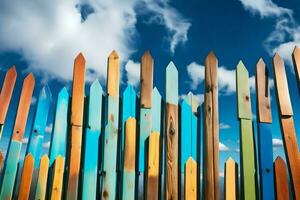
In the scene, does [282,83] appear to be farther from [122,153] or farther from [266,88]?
[122,153]

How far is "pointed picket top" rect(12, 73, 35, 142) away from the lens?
3.63m

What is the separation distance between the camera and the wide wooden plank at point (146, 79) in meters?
3.62

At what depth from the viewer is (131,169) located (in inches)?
136

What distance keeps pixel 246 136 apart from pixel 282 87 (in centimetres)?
72

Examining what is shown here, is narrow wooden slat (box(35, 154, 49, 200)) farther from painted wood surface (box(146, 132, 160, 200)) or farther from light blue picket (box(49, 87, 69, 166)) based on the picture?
painted wood surface (box(146, 132, 160, 200))

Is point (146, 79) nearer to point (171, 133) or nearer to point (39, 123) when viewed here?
point (171, 133)

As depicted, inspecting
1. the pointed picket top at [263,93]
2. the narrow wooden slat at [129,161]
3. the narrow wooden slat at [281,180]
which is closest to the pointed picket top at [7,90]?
the narrow wooden slat at [129,161]

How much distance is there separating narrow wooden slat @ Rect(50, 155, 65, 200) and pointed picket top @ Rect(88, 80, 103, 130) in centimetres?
47

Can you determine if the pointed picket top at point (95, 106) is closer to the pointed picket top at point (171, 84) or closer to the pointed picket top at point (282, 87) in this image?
the pointed picket top at point (171, 84)

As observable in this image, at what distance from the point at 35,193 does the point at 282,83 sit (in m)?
2.85

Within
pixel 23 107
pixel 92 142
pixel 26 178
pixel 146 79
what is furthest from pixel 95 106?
pixel 26 178

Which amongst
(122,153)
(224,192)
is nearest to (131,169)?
(122,153)

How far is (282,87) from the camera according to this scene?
376cm

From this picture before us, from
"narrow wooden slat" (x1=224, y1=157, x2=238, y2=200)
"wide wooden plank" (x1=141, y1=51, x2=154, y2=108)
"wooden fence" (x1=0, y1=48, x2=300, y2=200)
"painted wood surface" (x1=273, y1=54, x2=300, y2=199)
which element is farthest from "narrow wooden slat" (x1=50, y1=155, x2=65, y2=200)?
"painted wood surface" (x1=273, y1=54, x2=300, y2=199)
